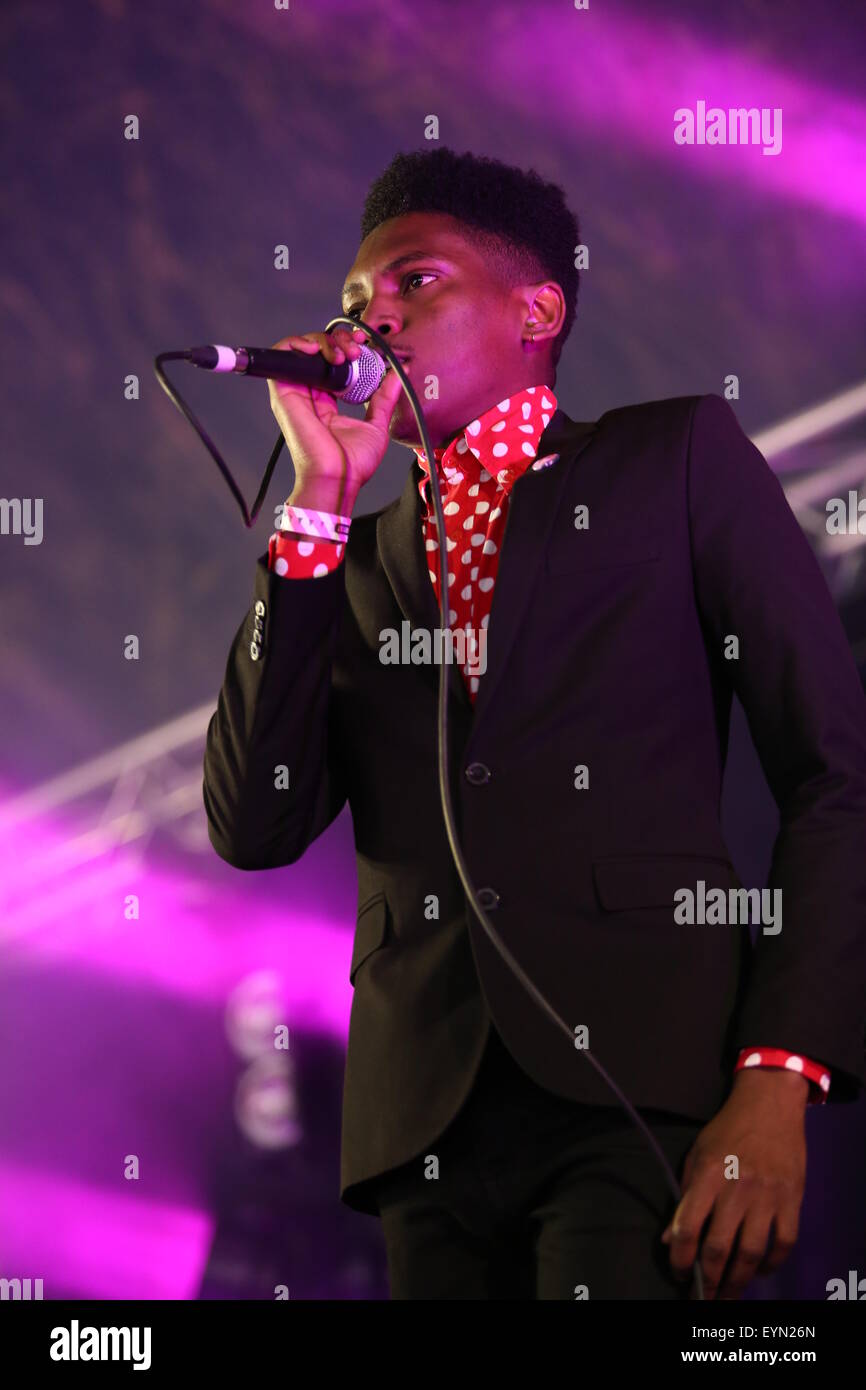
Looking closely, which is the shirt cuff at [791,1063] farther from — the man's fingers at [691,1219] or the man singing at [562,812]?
the man's fingers at [691,1219]

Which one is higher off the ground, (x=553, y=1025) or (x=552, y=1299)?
(x=553, y=1025)

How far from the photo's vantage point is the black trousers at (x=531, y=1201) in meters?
1.22

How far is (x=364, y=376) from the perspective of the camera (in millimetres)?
1581

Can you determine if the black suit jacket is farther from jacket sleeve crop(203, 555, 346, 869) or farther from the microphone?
the microphone

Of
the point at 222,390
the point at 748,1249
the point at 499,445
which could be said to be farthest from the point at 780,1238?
the point at 222,390

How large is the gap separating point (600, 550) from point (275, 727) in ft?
1.27

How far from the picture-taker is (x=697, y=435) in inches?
60.2

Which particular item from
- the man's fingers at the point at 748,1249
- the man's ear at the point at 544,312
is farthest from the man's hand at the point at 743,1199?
the man's ear at the point at 544,312

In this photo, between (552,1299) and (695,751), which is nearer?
(552,1299)

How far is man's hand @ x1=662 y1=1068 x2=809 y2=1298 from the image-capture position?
1.19 metres

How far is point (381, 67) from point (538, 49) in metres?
0.29
